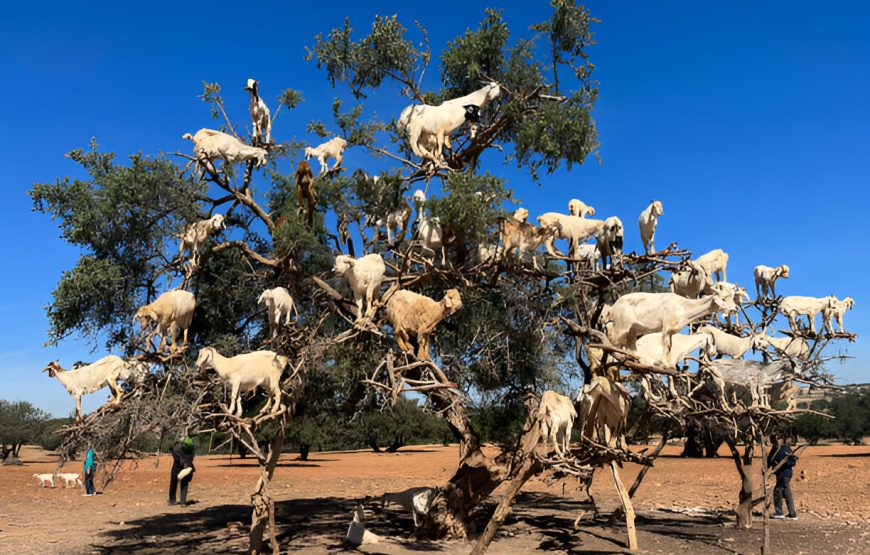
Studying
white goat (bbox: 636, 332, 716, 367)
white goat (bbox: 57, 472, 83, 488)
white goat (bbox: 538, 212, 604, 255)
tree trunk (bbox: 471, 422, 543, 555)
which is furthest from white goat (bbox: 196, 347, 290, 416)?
white goat (bbox: 57, 472, 83, 488)

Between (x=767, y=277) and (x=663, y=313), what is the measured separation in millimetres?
5535

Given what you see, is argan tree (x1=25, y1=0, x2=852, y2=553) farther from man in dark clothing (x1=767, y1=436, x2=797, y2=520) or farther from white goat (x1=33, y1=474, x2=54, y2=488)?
white goat (x1=33, y1=474, x2=54, y2=488)

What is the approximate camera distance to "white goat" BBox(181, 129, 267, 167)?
11.0 meters

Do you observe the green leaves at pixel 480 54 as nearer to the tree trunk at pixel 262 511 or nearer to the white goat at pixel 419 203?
the white goat at pixel 419 203

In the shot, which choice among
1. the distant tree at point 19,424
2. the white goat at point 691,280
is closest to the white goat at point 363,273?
the white goat at point 691,280

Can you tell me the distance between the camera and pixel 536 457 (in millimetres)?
8773

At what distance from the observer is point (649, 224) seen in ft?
35.9

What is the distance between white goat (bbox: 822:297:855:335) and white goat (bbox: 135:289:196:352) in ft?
39.9

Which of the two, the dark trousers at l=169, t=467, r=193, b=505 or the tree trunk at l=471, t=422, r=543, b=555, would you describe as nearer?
the tree trunk at l=471, t=422, r=543, b=555

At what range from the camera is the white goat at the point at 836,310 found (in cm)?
1277

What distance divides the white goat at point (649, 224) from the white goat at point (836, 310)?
4665mm

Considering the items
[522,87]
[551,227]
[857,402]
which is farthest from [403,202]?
[857,402]

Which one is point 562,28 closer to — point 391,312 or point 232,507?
point 391,312

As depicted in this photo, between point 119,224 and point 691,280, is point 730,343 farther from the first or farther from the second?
point 119,224
